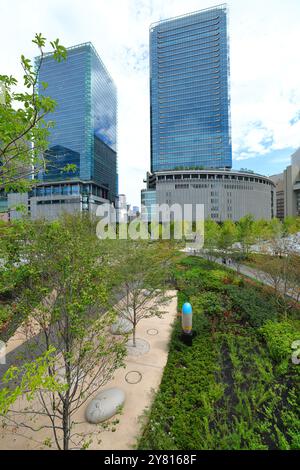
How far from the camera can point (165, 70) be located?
3255 inches

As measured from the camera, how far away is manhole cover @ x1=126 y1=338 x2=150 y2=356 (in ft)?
23.3

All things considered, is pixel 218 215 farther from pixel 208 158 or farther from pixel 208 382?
pixel 208 382

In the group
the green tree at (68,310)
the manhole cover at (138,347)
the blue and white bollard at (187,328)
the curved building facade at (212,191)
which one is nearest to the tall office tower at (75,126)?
the curved building facade at (212,191)

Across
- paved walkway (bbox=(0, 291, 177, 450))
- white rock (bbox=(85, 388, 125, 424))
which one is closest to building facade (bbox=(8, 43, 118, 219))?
paved walkway (bbox=(0, 291, 177, 450))

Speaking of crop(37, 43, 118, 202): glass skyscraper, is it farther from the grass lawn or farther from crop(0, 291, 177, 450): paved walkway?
the grass lawn

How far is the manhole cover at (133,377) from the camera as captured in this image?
5840 mm

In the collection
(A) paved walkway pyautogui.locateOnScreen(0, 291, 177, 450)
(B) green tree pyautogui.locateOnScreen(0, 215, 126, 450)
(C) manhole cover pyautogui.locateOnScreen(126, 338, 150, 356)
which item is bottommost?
(A) paved walkway pyautogui.locateOnScreen(0, 291, 177, 450)

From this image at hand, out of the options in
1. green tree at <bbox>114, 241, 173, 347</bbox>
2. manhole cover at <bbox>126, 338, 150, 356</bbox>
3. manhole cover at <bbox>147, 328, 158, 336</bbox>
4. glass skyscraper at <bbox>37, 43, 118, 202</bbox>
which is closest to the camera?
manhole cover at <bbox>126, 338, 150, 356</bbox>

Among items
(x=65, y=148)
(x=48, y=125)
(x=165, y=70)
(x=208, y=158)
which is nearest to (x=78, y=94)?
(x=65, y=148)

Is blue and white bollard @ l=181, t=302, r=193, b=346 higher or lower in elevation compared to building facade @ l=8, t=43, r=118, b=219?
lower

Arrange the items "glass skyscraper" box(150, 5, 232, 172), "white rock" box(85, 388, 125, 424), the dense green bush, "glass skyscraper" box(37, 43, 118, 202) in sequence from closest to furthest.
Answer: "white rock" box(85, 388, 125, 424)
the dense green bush
"glass skyscraper" box(37, 43, 118, 202)
"glass skyscraper" box(150, 5, 232, 172)

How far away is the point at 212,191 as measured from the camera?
7175 centimetres

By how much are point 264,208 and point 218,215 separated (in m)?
22.0

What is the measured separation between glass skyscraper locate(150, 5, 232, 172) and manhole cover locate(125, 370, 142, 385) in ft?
252
